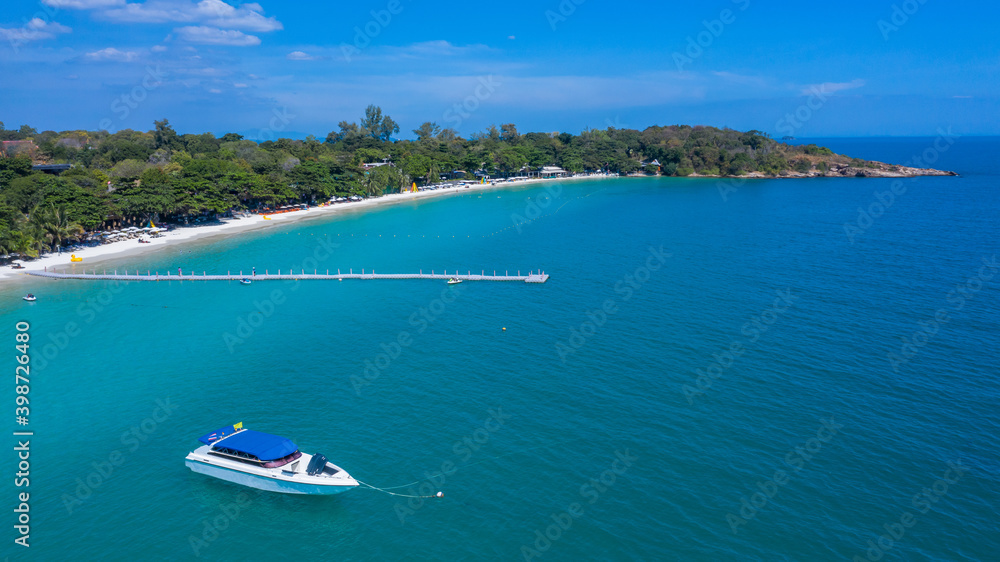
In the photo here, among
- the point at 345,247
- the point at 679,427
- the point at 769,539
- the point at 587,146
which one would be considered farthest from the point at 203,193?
the point at 587,146

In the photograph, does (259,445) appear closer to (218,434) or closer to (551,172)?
(218,434)

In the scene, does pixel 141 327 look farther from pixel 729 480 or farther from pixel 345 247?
pixel 729 480

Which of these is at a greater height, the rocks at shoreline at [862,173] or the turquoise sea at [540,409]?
the rocks at shoreline at [862,173]

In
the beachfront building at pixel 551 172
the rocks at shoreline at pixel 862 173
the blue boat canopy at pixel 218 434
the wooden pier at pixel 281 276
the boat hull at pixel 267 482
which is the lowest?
the boat hull at pixel 267 482

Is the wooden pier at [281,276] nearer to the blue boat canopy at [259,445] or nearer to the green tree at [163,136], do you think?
the blue boat canopy at [259,445]

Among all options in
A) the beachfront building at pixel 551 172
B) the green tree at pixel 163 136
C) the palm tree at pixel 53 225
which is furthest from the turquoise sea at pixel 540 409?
the beachfront building at pixel 551 172

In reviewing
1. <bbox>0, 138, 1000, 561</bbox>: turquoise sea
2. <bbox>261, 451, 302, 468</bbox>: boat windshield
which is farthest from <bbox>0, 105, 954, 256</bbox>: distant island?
<bbox>261, 451, 302, 468</bbox>: boat windshield

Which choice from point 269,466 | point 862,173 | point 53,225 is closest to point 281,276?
point 53,225

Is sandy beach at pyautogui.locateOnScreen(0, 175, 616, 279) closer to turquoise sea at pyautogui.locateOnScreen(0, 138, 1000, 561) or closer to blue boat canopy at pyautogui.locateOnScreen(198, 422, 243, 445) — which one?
turquoise sea at pyautogui.locateOnScreen(0, 138, 1000, 561)
